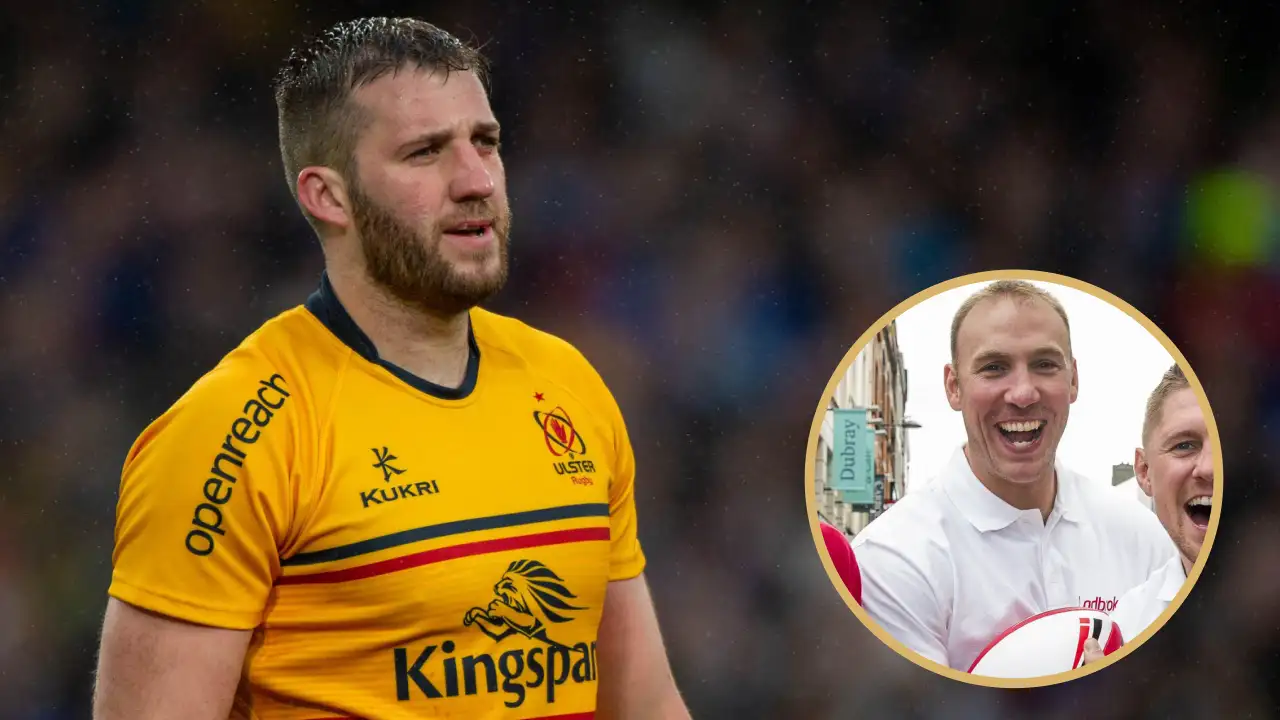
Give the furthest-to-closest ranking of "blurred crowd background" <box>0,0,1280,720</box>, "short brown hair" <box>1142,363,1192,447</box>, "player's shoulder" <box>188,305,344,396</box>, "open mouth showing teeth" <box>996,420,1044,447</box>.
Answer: "blurred crowd background" <box>0,0,1280,720</box>
"short brown hair" <box>1142,363,1192,447</box>
"open mouth showing teeth" <box>996,420,1044,447</box>
"player's shoulder" <box>188,305,344,396</box>

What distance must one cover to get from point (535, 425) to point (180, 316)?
1.36 meters

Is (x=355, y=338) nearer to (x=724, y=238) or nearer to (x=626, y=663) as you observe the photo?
(x=626, y=663)

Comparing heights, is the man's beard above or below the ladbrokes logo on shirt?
above

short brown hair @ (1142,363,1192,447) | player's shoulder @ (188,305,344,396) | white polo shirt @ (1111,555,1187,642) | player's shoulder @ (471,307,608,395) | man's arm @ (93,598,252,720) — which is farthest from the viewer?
→ white polo shirt @ (1111,555,1187,642)

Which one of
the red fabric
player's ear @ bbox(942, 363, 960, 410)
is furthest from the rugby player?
the red fabric

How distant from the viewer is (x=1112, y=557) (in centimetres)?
219

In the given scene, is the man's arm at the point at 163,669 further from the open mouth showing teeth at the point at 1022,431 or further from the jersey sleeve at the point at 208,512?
the open mouth showing teeth at the point at 1022,431

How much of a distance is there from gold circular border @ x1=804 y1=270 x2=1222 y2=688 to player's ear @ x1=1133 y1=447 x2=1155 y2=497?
23 cm

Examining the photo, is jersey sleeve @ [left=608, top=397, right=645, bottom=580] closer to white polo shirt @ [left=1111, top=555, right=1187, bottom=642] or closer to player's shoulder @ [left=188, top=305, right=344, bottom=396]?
player's shoulder @ [left=188, top=305, right=344, bottom=396]

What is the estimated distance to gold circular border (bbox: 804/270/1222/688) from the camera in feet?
7.72

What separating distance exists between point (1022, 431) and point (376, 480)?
116 cm

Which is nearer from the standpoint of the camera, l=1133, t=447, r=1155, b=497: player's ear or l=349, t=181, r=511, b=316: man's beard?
l=349, t=181, r=511, b=316: man's beard

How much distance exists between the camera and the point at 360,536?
1246 mm

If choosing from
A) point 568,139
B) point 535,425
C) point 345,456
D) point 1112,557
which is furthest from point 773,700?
point 345,456
